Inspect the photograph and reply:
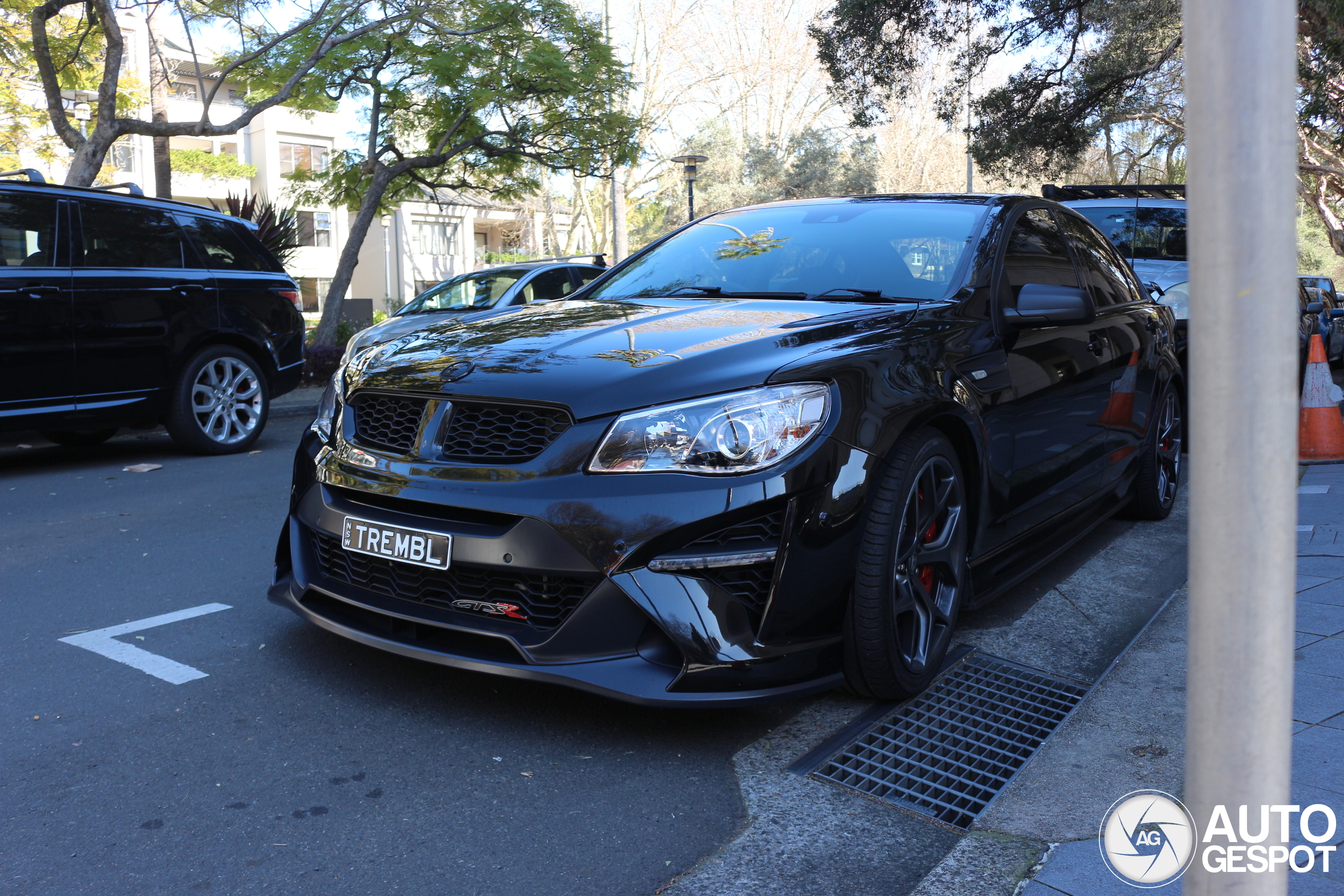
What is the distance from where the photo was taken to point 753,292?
4.08 meters

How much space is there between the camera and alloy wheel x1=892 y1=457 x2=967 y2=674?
3209 mm

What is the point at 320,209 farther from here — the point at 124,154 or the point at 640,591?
the point at 640,591

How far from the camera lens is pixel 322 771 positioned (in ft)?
9.16

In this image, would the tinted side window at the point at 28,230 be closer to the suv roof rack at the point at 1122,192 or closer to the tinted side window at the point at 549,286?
the tinted side window at the point at 549,286

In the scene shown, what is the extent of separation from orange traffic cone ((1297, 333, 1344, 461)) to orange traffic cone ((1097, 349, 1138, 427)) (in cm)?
306

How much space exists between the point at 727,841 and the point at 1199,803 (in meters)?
1.36

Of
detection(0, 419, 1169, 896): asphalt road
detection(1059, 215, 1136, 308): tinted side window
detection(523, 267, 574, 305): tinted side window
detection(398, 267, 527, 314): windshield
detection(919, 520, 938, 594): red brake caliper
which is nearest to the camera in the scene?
detection(0, 419, 1169, 896): asphalt road

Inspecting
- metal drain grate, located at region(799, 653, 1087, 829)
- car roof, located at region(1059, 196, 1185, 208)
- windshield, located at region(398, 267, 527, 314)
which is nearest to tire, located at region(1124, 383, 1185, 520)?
metal drain grate, located at region(799, 653, 1087, 829)

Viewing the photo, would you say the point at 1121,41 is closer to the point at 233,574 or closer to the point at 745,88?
the point at 233,574

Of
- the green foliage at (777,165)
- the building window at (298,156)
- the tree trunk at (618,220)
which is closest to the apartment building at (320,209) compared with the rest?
the building window at (298,156)

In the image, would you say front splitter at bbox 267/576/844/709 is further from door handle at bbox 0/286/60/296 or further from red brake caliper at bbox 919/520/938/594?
door handle at bbox 0/286/60/296

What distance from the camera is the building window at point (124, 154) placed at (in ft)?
116

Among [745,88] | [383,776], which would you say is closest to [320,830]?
[383,776]

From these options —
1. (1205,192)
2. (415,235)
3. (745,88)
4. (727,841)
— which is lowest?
(727,841)
